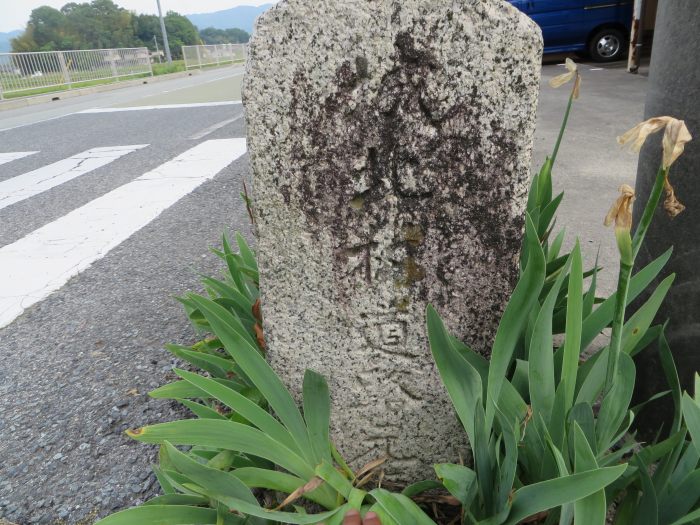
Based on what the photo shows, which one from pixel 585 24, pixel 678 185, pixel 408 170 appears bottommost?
pixel 678 185

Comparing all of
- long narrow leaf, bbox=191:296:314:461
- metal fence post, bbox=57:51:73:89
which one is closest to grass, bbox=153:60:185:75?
metal fence post, bbox=57:51:73:89

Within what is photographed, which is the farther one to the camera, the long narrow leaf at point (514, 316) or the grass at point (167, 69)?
the grass at point (167, 69)

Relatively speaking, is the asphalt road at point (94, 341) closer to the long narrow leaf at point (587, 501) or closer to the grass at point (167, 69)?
the long narrow leaf at point (587, 501)

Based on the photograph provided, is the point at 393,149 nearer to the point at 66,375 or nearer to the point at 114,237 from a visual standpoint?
the point at 66,375

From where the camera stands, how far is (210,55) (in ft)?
92.7

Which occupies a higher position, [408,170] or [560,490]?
[408,170]

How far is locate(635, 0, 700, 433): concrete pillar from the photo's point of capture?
1.18 m

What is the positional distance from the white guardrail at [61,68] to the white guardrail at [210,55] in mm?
4294

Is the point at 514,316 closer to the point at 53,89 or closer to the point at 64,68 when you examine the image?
the point at 53,89

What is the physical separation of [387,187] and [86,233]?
2.95m

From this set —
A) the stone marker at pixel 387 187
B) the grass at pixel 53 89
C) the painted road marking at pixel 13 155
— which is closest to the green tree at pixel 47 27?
the grass at pixel 53 89

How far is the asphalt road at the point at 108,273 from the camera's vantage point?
5.38 ft

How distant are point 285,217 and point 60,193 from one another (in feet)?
13.0

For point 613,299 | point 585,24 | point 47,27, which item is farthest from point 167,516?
point 47,27
